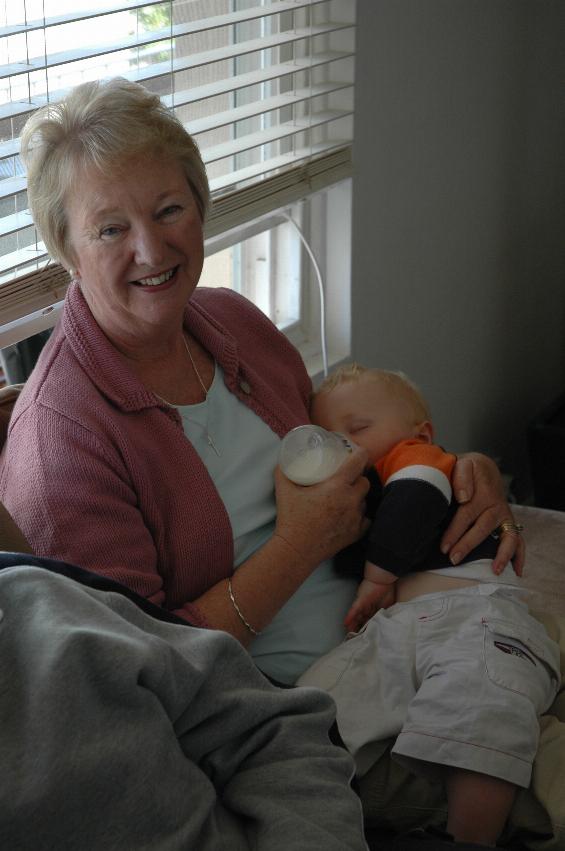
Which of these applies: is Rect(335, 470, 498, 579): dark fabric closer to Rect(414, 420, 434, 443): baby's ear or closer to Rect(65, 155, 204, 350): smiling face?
Rect(414, 420, 434, 443): baby's ear

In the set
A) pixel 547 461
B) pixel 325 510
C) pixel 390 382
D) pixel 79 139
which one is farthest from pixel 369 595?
pixel 547 461

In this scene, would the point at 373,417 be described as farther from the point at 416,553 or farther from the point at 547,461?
the point at 547,461

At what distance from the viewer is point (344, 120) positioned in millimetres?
2412

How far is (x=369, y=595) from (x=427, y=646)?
0.51ft

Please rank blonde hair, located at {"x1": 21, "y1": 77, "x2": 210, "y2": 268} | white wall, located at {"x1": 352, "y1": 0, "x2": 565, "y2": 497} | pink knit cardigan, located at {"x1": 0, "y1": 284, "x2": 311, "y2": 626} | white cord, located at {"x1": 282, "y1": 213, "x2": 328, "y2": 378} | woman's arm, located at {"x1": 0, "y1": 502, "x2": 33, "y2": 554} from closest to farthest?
1. woman's arm, located at {"x1": 0, "y1": 502, "x2": 33, "y2": 554}
2. pink knit cardigan, located at {"x1": 0, "y1": 284, "x2": 311, "y2": 626}
3. blonde hair, located at {"x1": 21, "y1": 77, "x2": 210, "y2": 268}
4. white cord, located at {"x1": 282, "y1": 213, "x2": 328, "y2": 378}
5. white wall, located at {"x1": 352, "y1": 0, "x2": 565, "y2": 497}

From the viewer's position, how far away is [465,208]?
3.04 metres

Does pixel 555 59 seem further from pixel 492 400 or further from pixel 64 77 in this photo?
pixel 64 77

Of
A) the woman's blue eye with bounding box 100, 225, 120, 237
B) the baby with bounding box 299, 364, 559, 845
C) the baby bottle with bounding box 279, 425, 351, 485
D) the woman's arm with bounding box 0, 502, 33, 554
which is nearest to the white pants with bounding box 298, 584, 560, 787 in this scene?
the baby with bounding box 299, 364, 559, 845

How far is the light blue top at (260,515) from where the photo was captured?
1.60 metres

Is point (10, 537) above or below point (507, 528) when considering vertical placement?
above

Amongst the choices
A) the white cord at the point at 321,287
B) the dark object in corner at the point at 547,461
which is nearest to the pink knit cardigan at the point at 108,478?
the white cord at the point at 321,287

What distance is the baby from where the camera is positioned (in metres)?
1.35

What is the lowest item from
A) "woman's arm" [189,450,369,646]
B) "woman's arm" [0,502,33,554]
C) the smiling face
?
"woman's arm" [189,450,369,646]

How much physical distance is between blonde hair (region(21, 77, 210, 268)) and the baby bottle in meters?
0.44
